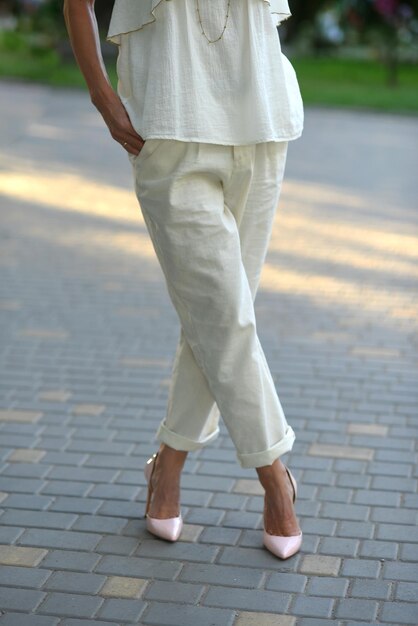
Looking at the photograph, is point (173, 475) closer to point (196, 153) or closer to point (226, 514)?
point (226, 514)

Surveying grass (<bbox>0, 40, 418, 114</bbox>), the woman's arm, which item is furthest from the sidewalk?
grass (<bbox>0, 40, 418, 114</bbox>)

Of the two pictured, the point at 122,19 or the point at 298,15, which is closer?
the point at 122,19

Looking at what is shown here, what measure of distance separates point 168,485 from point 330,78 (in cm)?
2030

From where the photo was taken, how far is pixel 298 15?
31.8m

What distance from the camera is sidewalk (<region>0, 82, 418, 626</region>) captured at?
3.19m

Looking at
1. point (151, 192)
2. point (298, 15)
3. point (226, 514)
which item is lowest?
point (298, 15)

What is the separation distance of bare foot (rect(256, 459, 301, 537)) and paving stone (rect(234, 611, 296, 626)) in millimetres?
405

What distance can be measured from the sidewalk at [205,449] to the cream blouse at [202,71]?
117 centimetres

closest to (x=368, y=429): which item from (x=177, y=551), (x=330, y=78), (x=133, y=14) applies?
(x=177, y=551)

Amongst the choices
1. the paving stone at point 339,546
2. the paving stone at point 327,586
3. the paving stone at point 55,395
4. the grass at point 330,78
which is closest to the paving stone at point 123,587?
the paving stone at point 327,586

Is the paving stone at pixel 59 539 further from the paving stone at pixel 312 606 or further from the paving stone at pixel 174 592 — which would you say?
the paving stone at pixel 312 606

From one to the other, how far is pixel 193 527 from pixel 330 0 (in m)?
29.9

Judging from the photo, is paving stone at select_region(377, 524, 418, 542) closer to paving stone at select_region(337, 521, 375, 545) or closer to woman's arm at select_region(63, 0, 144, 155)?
paving stone at select_region(337, 521, 375, 545)

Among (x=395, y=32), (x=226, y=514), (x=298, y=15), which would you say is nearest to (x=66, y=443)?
(x=226, y=514)
